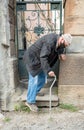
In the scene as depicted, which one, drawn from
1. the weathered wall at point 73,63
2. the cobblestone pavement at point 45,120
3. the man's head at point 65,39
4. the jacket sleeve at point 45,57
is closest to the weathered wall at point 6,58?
the cobblestone pavement at point 45,120

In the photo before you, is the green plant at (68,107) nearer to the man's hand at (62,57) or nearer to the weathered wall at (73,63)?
the weathered wall at (73,63)

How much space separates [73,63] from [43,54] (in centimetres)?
75

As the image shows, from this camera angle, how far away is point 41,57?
14.8ft

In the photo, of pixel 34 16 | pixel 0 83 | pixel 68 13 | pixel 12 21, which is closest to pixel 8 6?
pixel 12 21

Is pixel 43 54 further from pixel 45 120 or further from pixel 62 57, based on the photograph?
pixel 45 120

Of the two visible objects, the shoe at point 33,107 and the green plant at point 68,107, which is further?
the green plant at point 68,107

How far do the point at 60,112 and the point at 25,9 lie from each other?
230cm

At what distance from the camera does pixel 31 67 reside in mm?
4801

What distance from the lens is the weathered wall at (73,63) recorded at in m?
4.85

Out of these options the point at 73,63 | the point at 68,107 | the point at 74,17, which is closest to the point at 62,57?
the point at 73,63

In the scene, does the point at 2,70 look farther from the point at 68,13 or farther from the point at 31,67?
the point at 68,13

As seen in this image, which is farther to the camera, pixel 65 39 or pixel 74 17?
pixel 74 17

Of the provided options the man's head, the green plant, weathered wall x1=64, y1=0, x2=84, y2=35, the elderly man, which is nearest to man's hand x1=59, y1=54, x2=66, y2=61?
the elderly man

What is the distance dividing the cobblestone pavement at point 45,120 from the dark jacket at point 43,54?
0.78m
